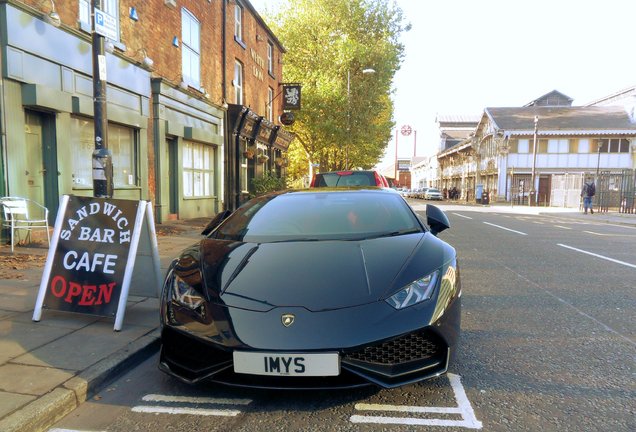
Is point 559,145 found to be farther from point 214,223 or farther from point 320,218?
point 214,223

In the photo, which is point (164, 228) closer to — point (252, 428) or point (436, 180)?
point (252, 428)

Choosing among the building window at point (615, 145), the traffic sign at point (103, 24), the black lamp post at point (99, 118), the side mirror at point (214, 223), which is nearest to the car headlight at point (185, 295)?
the side mirror at point (214, 223)

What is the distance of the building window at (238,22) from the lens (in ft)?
57.5

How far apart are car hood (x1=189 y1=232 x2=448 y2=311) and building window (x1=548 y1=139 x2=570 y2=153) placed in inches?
1627

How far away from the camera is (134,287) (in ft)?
13.8

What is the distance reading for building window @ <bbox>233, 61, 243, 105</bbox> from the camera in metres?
17.9

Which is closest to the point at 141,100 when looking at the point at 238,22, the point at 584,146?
the point at 238,22

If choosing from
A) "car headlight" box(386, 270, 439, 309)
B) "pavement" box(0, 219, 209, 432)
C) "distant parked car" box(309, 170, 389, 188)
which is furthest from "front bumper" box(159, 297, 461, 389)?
"distant parked car" box(309, 170, 389, 188)

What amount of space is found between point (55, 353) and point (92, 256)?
0.99 metres

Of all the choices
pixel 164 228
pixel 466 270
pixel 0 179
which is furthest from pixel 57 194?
pixel 466 270

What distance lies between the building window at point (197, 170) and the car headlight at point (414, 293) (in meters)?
11.9

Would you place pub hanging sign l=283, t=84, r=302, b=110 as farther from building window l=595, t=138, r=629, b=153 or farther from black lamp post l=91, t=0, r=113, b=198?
building window l=595, t=138, r=629, b=153

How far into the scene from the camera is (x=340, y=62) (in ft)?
95.7

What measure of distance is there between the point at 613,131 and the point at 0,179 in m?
44.5
